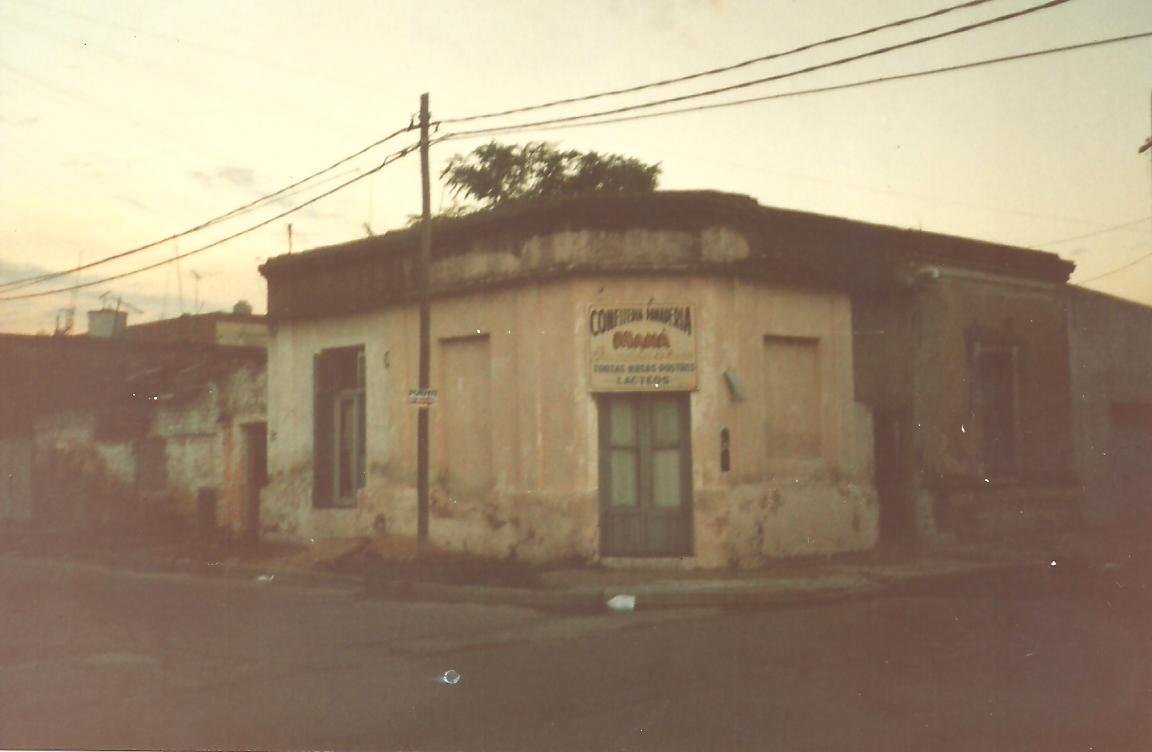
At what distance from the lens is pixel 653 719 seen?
21.6 ft

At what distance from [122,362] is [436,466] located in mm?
16574

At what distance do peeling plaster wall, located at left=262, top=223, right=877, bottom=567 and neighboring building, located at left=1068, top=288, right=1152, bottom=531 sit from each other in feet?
22.5

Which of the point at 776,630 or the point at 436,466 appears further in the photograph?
the point at 436,466

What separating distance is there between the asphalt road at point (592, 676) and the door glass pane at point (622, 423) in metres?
4.16

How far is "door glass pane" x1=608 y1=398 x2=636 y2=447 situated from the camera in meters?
16.2

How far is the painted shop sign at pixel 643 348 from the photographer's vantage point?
1595 cm

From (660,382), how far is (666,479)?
1.41 m

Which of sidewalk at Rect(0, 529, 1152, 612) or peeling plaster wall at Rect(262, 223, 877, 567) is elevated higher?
peeling plaster wall at Rect(262, 223, 877, 567)

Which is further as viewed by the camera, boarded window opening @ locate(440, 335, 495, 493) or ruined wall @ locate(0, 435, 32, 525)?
ruined wall @ locate(0, 435, 32, 525)

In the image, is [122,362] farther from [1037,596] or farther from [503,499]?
[1037,596]

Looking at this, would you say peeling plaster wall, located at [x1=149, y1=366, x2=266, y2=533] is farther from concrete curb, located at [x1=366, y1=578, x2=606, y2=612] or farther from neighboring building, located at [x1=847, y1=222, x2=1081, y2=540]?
neighboring building, located at [x1=847, y1=222, x2=1081, y2=540]

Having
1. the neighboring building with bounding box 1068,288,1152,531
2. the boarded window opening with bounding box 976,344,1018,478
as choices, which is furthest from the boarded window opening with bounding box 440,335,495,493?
the neighboring building with bounding box 1068,288,1152,531

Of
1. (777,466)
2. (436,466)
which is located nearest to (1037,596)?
(777,466)

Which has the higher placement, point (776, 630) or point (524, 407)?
point (524, 407)
